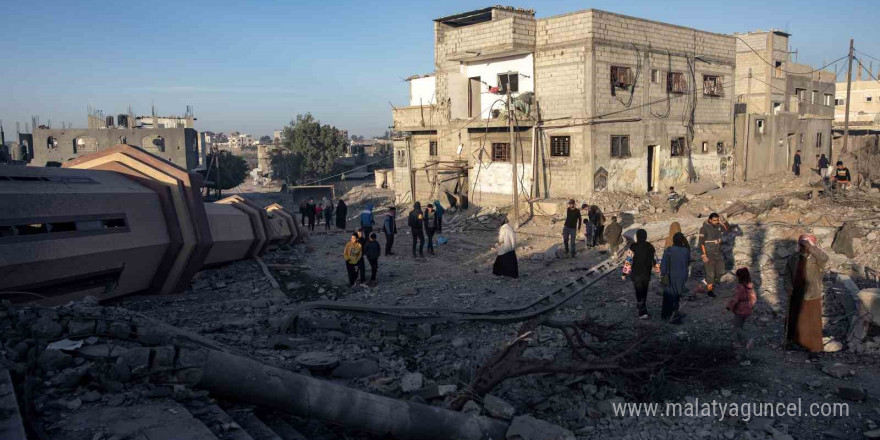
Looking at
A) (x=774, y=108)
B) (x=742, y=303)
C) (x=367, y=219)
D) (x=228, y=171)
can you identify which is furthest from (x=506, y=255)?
(x=228, y=171)

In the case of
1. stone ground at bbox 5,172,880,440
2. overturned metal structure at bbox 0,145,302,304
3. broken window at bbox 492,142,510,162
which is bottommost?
stone ground at bbox 5,172,880,440

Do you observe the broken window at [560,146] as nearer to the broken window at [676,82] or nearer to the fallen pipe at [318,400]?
the broken window at [676,82]

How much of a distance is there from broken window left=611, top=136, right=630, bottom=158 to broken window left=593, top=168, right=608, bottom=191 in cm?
82

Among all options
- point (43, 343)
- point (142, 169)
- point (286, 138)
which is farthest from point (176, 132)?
point (43, 343)

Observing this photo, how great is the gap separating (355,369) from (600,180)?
54.8 feet

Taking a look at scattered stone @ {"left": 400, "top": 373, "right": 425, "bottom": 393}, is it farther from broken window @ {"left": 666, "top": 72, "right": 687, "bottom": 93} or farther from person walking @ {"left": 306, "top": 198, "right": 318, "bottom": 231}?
broken window @ {"left": 666, "top": 72, "right": 687, "bottom": 93}

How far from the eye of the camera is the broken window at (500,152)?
75.6ft

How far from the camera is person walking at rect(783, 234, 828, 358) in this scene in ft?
22.1

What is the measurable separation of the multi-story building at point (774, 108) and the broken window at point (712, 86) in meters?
2.11

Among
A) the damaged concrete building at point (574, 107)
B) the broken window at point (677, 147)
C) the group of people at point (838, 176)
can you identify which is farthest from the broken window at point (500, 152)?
the group of people at point (838, 176)

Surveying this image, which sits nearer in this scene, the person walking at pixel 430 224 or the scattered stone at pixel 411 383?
the scattered stone at pixel 411 383

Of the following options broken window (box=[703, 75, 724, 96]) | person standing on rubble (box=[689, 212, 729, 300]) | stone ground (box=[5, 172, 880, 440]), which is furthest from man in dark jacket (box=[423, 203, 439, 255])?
broken window (box=[703, 75, 724, 96])

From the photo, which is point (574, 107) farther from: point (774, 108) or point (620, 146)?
point (774, 108)

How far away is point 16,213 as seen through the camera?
25.8 ft
